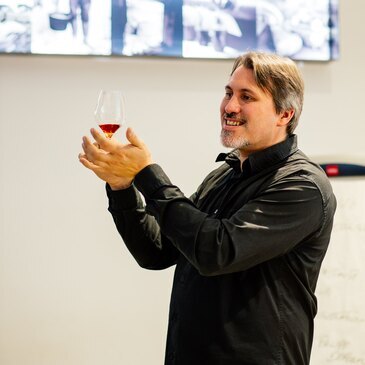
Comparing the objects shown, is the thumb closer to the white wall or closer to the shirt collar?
the shirt collar

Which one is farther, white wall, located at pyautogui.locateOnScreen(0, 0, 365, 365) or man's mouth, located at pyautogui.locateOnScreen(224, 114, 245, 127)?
white wall, located at pyautogui.locateOnScreen(0, 0, 365, 365)

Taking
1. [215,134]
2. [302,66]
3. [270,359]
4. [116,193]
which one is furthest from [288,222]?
[302,66]

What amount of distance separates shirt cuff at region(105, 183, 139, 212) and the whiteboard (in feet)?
4.33

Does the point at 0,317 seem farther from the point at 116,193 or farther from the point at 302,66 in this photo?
the point at 302,66

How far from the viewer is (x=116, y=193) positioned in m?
1.75

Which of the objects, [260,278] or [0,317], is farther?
[0,317]

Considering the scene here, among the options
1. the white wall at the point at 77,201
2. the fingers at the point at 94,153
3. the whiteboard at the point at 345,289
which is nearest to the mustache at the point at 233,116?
the fingers at the point at 94,153

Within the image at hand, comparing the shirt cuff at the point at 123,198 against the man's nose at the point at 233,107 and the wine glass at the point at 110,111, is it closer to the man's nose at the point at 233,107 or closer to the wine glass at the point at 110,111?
the wine glass at the point at 110,111

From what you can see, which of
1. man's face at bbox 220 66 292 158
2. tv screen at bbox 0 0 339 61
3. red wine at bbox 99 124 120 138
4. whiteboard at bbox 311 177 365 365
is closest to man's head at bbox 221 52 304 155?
man's face at bbox 220 66 292 158

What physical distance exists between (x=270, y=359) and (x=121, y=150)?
64 cm

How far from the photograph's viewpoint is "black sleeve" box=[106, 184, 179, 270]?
5.83 feet

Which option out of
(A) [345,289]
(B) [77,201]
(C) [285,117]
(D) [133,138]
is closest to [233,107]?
(C) [285,117]

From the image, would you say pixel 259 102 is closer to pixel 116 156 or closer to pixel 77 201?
pixel 116 156

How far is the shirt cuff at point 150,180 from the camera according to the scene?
1555mm
